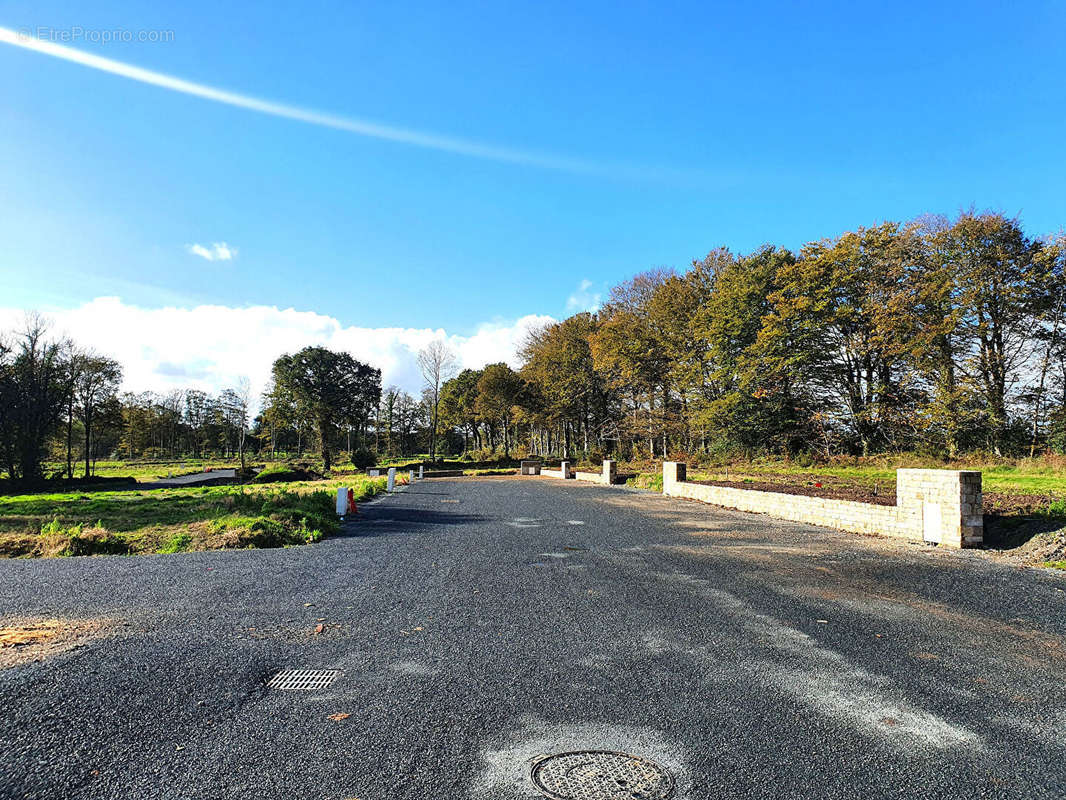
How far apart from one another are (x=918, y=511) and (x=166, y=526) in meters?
12.8

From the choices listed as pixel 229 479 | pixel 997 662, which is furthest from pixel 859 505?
pixel 229 479

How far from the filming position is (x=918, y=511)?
8.77 metres

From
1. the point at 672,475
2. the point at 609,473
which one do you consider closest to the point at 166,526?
the point at 672,475

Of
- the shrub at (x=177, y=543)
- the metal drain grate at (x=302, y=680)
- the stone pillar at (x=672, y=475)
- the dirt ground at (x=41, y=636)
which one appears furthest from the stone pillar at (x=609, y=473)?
the metal drain grate at (x=302, y=680)

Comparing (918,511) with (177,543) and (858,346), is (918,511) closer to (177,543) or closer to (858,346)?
(177,543)

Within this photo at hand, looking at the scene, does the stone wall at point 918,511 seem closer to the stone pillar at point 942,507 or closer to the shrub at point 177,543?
the stone pillar at point 942,507

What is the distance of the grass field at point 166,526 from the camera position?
8969mm

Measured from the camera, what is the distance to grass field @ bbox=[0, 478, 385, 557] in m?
8.97

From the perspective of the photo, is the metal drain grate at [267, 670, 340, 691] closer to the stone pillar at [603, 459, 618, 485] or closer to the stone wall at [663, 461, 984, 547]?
the stone wall at [663, 461, 984, 547]

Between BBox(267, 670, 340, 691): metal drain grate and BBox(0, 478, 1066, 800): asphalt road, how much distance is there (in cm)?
8

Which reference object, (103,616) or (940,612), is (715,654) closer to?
(940,612)

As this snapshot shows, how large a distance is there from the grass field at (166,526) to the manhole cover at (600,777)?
25.5 feet

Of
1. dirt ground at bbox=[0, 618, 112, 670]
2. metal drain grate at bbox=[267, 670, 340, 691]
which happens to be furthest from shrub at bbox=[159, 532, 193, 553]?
metal drain grate at bbox=[267, 670, 340, 691]

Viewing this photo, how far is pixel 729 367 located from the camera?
2753 centimetres
